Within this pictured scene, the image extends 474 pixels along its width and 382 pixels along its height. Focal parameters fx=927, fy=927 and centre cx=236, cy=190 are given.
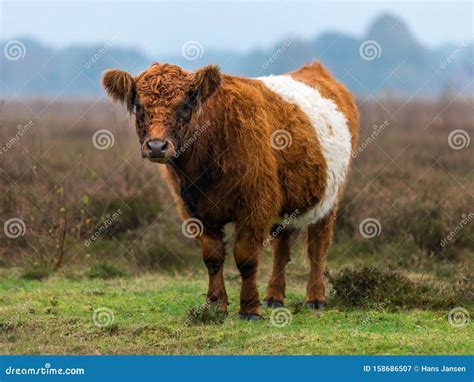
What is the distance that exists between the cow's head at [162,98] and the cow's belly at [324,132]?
139 cm

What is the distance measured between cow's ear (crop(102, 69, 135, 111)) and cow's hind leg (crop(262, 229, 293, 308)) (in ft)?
8.49

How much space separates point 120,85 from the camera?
8047 millimetres

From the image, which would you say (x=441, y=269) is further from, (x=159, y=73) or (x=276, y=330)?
(x=159, y=73)

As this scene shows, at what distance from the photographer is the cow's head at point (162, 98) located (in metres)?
7.60

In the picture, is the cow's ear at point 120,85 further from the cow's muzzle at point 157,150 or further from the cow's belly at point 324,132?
the cow's belly at point 324,132

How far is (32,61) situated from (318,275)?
557 ft

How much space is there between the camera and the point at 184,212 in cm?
880

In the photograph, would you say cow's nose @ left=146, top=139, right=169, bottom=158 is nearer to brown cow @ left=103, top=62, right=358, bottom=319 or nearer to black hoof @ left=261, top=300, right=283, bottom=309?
brown cow @ left=103, top=62, right=358, bottom=319

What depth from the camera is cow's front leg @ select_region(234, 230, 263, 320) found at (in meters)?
8.49

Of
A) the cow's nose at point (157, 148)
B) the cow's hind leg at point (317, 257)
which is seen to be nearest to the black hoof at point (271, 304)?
the cow's hind leg at point (317, 257)

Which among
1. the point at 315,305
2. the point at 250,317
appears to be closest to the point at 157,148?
the point at 250,317

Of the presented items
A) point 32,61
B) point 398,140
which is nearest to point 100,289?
point 398,140

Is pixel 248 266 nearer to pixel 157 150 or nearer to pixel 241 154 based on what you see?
pixel 241 154

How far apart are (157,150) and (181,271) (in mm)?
4966
